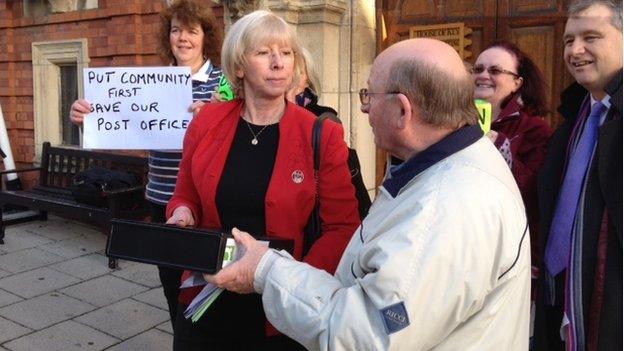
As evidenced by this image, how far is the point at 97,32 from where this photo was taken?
7.12 metres

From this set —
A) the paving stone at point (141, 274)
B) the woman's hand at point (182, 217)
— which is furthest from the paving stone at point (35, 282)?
the woman's hand at point (182, 217)

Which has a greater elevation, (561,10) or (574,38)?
(561,10)

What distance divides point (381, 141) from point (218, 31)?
6.43 feet

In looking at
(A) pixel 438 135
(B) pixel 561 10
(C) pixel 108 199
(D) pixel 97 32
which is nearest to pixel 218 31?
(A) pixel 438 135

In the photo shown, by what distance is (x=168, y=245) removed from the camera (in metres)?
1.80

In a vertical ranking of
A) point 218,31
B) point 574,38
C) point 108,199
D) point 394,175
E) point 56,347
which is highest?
point 218,31

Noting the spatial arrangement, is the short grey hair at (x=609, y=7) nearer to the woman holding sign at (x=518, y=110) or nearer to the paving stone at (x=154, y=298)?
the woman holding sign at (x=518, y=110)

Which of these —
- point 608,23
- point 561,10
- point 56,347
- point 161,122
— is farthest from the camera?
point 561,10

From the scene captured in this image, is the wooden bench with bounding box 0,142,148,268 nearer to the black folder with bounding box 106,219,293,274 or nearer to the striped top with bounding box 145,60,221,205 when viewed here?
the striped top with bounding box 145,60,221,205

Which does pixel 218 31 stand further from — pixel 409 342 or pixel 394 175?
pixel 409 342

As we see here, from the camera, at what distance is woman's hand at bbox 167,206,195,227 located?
227 cm

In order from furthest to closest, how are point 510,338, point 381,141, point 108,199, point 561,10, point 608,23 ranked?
1. point 108,199
2. point 561,10
3. point 608,23
4. point 381,141
5. point 510,338

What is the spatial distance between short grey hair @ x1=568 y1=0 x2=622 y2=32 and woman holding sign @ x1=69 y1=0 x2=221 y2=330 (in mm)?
1761

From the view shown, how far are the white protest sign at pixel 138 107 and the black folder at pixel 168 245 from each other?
4.09 ft
